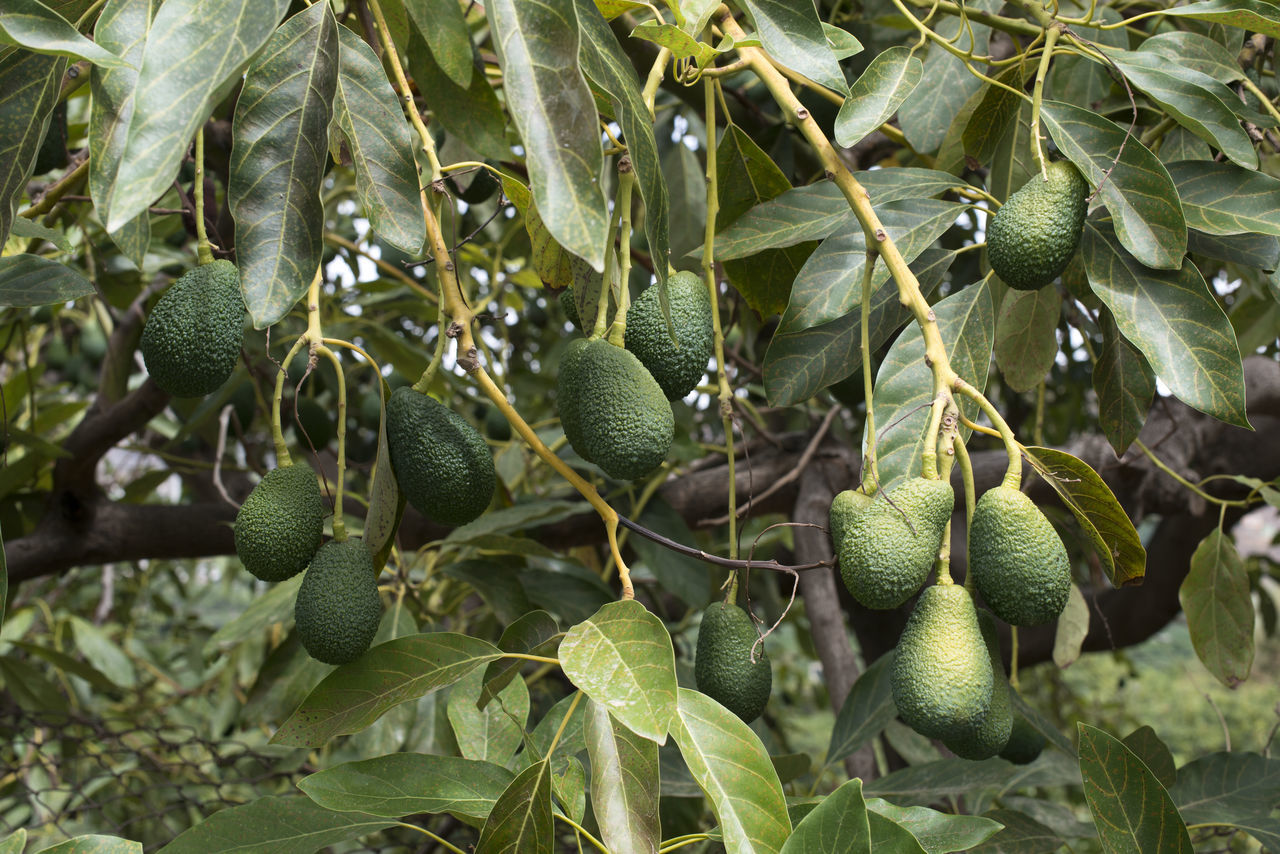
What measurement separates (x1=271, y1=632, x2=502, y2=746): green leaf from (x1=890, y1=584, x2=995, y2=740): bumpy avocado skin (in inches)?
14.1

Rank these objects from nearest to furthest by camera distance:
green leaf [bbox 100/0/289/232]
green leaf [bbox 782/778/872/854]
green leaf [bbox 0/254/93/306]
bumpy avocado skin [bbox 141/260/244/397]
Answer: green leaf [bbox 100/0/289/232], green leaf [bbox 782/778/872/854], bumpy avocado skin [bbox 141/260/244/397], green leaf [bbox 0/254/93/306]

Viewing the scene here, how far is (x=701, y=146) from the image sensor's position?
2.12 m

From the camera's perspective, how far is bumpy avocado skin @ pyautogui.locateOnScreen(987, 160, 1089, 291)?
84 centimetres

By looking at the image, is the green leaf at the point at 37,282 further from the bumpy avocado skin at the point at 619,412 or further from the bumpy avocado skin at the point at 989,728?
the bumpy avocado skin at the point at 989,728

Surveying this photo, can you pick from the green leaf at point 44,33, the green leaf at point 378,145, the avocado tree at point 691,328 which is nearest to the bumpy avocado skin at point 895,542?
the avocado tree at point 691,328

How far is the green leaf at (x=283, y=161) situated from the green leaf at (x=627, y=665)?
0.32m

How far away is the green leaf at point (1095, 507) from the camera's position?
790 millimetres

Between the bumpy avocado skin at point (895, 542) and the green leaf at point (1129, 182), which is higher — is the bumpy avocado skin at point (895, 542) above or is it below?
below

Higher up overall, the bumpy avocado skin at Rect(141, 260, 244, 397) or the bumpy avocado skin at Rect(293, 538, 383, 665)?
the bumpy avocado skin at Rect(141, 260, 244, 397)

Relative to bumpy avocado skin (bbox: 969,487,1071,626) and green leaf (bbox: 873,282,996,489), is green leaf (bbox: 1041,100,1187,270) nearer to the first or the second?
green leaf (bbox: 873,282,996,489)

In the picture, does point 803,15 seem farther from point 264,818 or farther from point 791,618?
point 791,618

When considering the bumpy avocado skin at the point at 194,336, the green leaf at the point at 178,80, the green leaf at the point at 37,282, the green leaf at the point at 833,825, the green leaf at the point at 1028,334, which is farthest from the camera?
the green leaf at the point at 1028,334

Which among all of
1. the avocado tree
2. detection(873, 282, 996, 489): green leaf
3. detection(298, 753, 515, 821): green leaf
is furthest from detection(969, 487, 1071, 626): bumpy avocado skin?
detection(298, 753, 515, 821): green leaf

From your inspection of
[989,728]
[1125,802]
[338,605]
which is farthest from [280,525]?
[1125,802]
